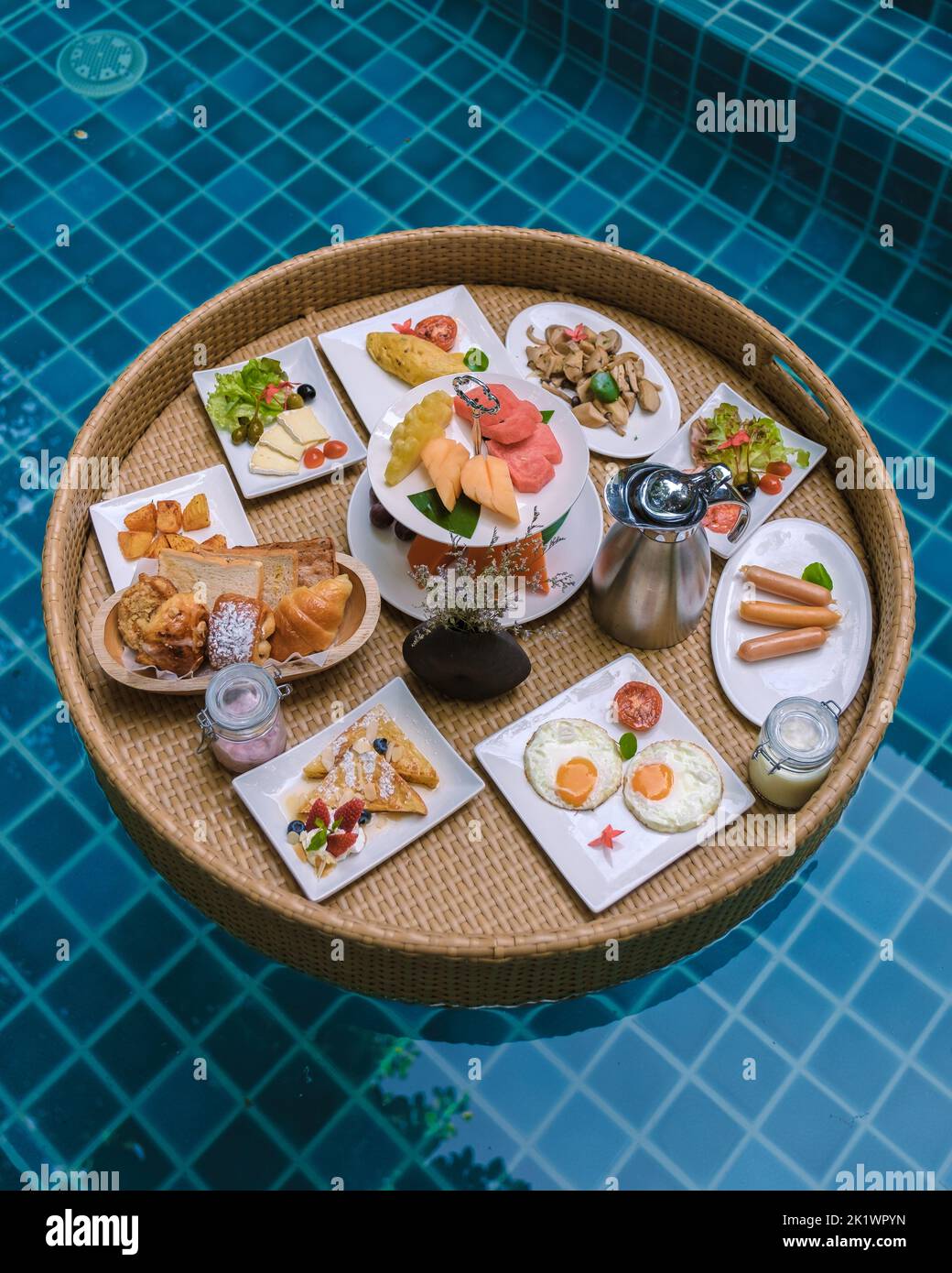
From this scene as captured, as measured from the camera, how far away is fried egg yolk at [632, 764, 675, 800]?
2539mm

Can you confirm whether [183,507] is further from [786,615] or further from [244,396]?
[786,615]

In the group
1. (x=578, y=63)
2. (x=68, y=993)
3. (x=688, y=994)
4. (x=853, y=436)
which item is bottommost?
(x=68, y=993)

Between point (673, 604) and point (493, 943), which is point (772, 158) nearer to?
point (673, 604)

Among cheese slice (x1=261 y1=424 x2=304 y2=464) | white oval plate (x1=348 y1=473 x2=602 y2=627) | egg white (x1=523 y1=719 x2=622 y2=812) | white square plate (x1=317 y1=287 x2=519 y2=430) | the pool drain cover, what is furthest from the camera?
the pool drain cover

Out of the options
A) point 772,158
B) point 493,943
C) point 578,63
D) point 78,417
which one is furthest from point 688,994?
point 578,63

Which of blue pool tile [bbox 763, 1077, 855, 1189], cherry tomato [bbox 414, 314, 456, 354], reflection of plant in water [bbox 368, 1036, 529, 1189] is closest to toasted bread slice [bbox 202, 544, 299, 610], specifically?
cherry tomato [bbox 414, 314, 456, 354]

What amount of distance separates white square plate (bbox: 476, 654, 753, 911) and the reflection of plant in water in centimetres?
109

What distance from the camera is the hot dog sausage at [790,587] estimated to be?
282 centimetres

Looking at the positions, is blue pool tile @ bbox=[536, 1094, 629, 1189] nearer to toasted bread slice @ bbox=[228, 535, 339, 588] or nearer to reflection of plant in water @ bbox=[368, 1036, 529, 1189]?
reflection of plant in water @ bbox=[368, 1036, 529, 1189]

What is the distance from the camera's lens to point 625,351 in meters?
3.21

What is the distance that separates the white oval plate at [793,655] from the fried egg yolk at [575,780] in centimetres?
43

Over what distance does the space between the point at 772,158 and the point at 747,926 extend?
3207mm

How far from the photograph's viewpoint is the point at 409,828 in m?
2.53

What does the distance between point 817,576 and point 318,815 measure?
139 centimetres
